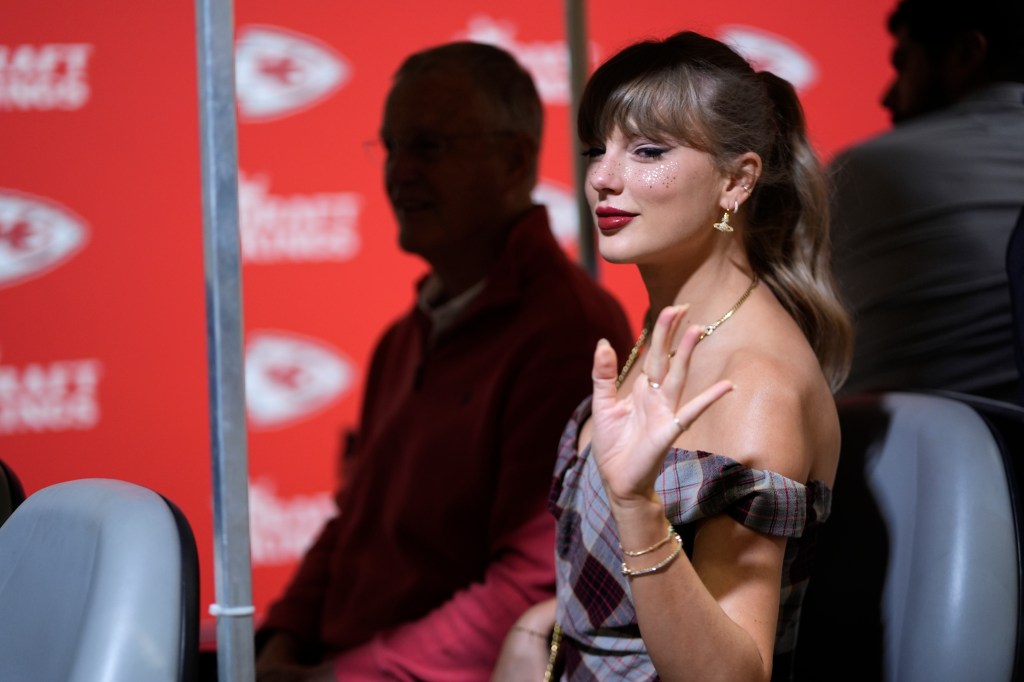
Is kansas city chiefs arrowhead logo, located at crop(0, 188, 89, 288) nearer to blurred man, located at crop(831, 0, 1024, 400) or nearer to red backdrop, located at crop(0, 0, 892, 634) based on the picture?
red backdrop, located at crop(0, 0, 892, 634)

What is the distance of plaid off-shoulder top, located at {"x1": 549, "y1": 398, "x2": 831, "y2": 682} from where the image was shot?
98 cm

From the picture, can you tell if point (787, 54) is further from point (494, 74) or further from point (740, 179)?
point (740, 179)

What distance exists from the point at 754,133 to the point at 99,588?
2.27ft

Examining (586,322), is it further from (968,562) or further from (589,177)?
(968,562)

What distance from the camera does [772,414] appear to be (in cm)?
100

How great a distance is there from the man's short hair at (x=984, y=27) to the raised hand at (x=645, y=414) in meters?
1.12

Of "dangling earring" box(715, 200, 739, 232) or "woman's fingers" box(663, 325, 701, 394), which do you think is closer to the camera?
"woman's fingers" box(663, 325, 701, 394)

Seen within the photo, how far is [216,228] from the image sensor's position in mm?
947

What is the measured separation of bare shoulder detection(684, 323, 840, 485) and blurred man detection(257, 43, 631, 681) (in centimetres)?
46

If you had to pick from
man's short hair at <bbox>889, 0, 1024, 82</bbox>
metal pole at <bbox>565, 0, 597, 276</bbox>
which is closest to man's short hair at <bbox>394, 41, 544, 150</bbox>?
metal pole at <bbox>565, 0, 597, 276</bbox>

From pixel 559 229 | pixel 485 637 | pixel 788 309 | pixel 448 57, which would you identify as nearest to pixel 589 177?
pixel 788 309

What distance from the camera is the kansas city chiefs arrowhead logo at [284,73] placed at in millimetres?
3420

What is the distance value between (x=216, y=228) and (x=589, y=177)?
351 mm

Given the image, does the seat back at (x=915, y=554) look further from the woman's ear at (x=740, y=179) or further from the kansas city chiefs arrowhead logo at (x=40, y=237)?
the kansas city chiefs arrowhead logo at (x=40, y=237)
